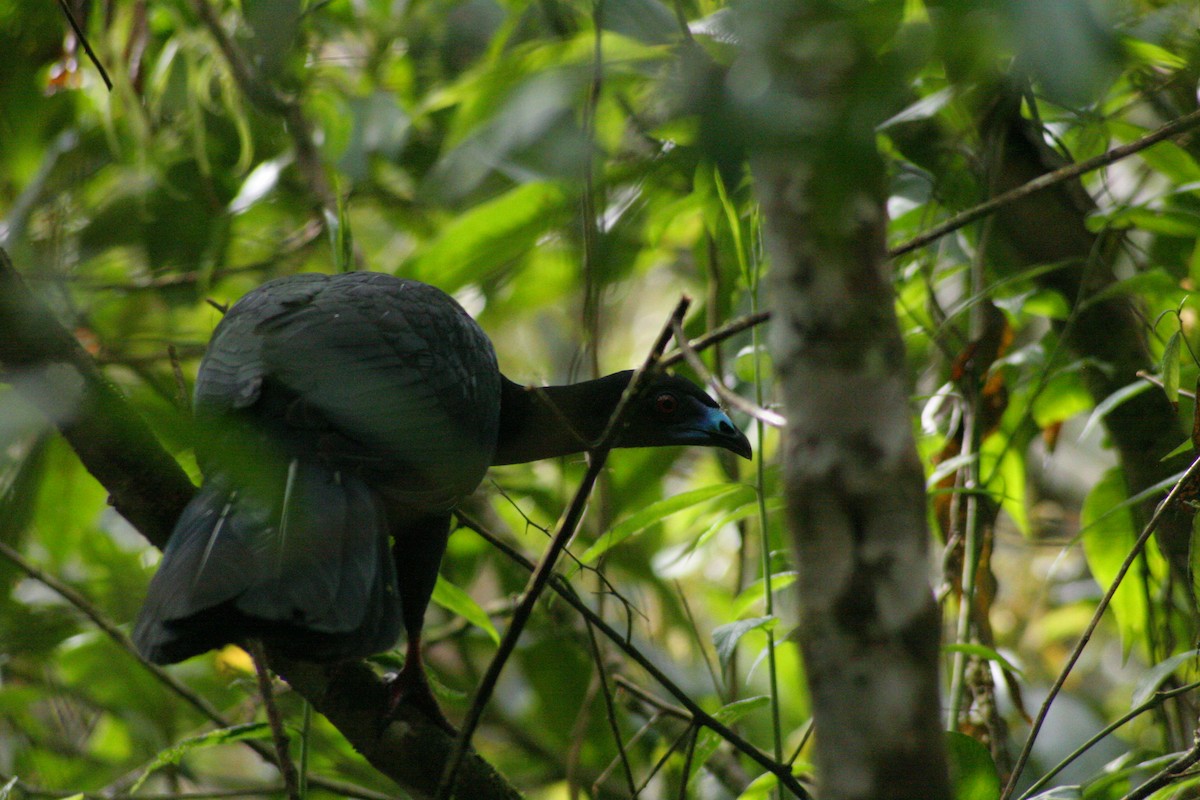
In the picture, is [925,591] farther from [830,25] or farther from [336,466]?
[336,466]

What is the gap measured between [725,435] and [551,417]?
66cm

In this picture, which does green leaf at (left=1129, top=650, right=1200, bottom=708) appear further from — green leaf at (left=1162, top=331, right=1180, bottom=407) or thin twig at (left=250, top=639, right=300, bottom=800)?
thin twig at (left=250, top=639, right=300, bottom=800)

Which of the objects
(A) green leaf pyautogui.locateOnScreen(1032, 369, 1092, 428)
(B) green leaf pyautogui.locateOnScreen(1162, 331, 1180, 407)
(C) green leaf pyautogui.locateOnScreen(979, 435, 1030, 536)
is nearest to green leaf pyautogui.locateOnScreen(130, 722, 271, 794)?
(B) green leaf pyautogui.locateOnScreen(1162, 331, 1180, 407)

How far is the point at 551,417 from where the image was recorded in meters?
4.02

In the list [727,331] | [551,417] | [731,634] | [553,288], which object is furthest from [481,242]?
[727,331]

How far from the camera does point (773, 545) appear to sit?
13.7 ft

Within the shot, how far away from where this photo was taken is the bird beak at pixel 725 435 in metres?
3.86

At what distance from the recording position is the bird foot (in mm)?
3158

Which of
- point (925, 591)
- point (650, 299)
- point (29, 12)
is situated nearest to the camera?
point (925, 591)

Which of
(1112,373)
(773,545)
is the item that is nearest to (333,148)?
(773,545)

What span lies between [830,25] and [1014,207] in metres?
3.01

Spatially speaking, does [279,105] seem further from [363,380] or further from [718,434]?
[718,434]

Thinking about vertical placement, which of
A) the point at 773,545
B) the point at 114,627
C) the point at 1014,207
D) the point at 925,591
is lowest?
the point at 773,545

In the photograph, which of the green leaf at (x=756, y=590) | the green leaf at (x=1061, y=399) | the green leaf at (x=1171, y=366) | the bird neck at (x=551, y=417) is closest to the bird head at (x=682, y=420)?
the bird neck at (x=551, y=417)
